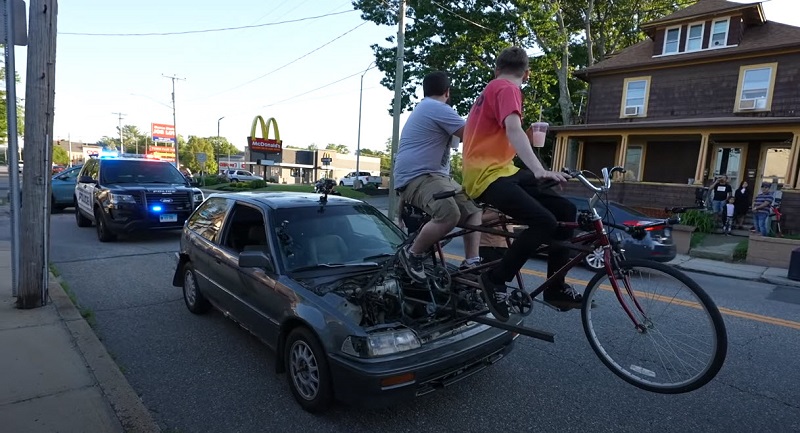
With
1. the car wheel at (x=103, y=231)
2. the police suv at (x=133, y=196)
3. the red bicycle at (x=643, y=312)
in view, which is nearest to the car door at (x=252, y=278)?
the red bicycle at (x=643, y=312)

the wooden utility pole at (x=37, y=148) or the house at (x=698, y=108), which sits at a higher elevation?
the house at (x=698, y=108)

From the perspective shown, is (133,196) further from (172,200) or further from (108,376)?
(108,376)

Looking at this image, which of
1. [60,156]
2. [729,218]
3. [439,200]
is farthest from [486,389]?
[60,156]

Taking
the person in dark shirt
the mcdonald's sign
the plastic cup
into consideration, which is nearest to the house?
the person in dark shirt

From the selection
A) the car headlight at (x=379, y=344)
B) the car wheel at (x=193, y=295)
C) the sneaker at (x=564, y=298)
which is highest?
the sneaker at (x=564, y=298)

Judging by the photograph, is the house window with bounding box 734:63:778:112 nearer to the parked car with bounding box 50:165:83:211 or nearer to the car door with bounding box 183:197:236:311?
the car door with bounding box 183:197:236:311

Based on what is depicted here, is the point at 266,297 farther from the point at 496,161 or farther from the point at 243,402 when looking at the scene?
the point at 496,161

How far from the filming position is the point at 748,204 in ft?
47.3

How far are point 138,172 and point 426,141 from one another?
31.3 feet

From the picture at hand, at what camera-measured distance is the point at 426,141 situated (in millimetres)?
3322

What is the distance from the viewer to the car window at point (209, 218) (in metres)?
4.59

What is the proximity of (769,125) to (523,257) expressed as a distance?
17067mm

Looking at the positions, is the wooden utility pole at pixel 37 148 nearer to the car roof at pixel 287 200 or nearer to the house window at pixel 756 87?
the car roof at pixel 287 200

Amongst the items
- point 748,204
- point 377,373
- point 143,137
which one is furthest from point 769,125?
point 143,137
